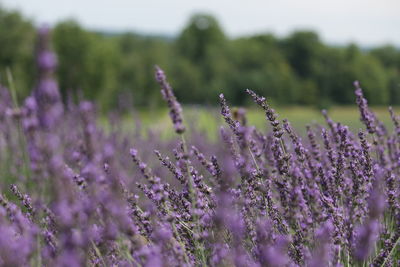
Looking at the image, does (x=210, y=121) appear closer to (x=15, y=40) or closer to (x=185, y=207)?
(x=15, y=40)

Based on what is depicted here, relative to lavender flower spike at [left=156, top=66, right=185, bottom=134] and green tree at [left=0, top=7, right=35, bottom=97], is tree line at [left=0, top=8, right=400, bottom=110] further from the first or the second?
lavender flower spike at [left=156, top=66, right=185, bottom=134]

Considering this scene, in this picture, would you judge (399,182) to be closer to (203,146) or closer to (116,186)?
(116,186)

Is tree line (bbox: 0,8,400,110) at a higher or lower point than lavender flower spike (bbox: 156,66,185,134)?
lower

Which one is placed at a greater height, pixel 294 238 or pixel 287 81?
pixel 294 238

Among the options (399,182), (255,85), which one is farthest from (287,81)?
(399,182)

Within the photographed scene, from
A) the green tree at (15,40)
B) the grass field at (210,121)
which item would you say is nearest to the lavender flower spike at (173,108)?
the grass field at (210,121)

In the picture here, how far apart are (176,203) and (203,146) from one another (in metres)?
5.73

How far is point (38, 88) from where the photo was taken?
134 centimetres

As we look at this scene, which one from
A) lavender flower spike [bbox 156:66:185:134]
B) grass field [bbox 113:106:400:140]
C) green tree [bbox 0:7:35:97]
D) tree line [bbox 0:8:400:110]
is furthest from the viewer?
tree line [bbox 0:8:400:110]

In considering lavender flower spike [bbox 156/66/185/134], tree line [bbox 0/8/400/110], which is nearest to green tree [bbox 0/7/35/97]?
tree line [bbox 0/8/400/110]

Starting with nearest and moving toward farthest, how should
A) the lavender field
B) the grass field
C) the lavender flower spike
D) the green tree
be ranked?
the lavender field, the lavender flower spike, the grass field, the green tree

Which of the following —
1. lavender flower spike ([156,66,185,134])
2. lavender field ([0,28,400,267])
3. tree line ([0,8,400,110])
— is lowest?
tree line ([0,8,400,110])

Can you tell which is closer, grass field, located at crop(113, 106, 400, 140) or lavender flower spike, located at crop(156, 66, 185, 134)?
lavender flower spike, located at crop(156, 66, 185, 134)

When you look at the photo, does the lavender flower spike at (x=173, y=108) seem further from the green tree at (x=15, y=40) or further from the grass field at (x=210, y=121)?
the green tree at (x=15, y=40)
